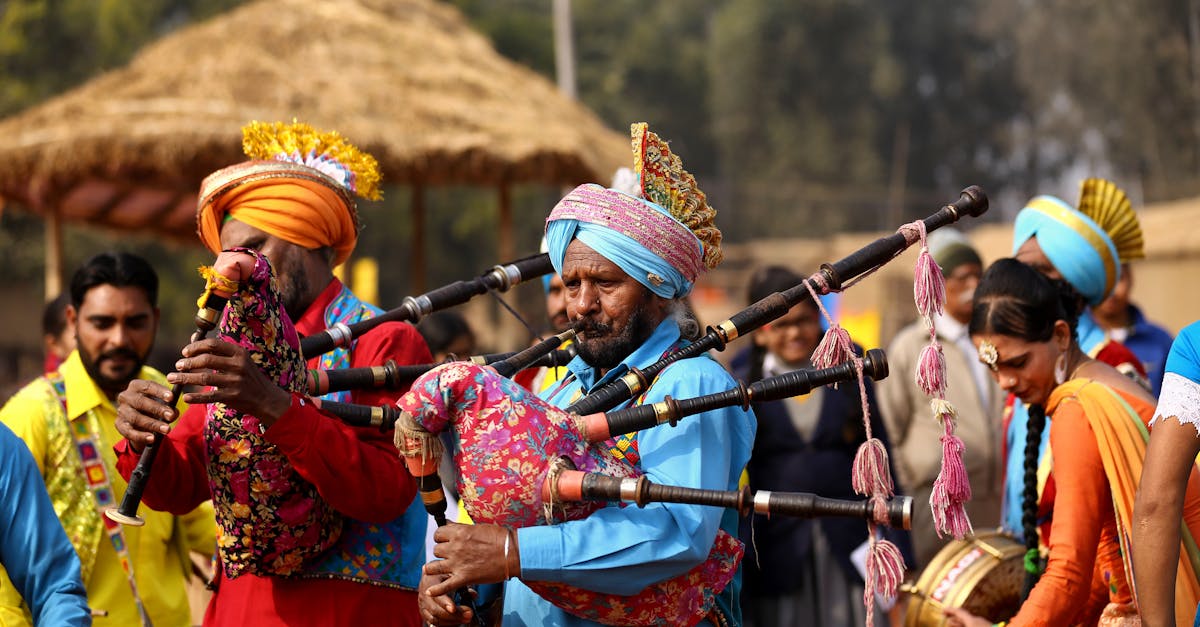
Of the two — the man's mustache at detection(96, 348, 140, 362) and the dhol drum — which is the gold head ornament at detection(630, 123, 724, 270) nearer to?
the dhol drum

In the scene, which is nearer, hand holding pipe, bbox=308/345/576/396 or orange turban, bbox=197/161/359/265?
hand holding pipe, bbox=308/345/576/396

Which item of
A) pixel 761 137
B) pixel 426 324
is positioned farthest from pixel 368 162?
pixel 761 137

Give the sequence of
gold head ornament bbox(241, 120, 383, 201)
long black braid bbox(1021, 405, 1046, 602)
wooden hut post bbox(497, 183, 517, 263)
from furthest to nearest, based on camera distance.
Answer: wooden hut post bbox(497, 183, 517, 263) → long black braid bbox(1021, 405, 1046, 602) → gold head ornament bbox(241, 120, 383, 201)

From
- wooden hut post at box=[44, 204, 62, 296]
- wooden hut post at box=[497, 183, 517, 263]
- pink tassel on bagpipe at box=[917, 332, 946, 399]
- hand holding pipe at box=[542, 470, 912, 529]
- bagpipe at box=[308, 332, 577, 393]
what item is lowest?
hand holding pipe at box=[542, 470, 912, 529]

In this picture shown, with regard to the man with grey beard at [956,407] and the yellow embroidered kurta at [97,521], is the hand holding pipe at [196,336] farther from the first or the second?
the man with grey beard at [956,407]

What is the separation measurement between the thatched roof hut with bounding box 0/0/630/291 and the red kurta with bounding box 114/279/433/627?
759cm

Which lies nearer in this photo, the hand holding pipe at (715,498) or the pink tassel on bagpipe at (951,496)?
the hand holding pipe at (715,498)

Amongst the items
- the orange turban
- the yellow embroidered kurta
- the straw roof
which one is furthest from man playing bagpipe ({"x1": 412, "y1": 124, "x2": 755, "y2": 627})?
the straw roof

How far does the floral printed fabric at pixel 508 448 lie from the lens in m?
2.82

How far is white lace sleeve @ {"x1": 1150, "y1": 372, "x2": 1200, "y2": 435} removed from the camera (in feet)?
10.00

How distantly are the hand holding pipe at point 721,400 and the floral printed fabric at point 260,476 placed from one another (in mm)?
830

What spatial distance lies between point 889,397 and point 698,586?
4.64 metres

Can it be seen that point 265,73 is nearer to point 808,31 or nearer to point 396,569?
point 396,569

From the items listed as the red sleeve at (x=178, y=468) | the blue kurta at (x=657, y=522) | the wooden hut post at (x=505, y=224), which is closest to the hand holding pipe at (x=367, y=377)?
the red sleeve at (x=178, y=468)
